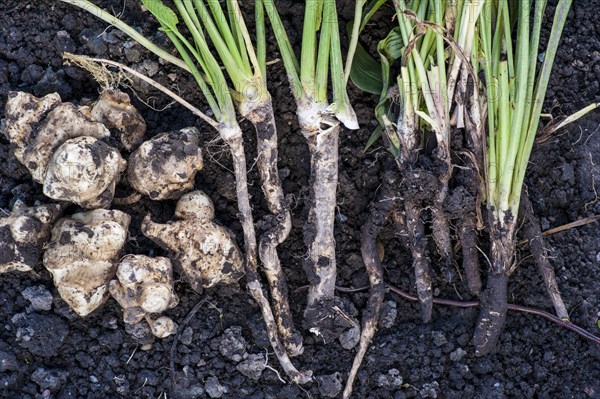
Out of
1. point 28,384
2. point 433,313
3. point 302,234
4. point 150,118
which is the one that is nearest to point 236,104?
point 150,118

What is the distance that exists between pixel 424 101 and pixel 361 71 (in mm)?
197

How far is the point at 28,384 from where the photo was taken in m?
1.66

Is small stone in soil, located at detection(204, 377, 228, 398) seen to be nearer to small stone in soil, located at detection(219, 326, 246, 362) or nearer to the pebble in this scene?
small stone in soil, located at detection(219, 326, 246, 362)

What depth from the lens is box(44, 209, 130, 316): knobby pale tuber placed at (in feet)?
5.08

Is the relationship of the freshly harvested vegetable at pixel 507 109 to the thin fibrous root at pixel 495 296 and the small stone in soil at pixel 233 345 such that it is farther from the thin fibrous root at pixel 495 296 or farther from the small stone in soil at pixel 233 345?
the small stone in soil at pixel 233 345

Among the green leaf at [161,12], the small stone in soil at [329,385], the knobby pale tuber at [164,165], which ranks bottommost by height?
the small stone in soil at [329,385]

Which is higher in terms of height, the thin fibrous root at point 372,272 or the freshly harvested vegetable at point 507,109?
the freshly harvested vegetable at point 507,109

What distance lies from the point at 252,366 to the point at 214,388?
108 mm

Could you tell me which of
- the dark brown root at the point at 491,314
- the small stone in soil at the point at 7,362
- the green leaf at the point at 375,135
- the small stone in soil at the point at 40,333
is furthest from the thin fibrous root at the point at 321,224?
the small stone in soil at the point at 7,362

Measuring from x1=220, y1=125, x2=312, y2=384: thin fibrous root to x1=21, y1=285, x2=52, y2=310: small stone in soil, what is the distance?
19.2 inches

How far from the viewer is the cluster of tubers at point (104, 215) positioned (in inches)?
60.8

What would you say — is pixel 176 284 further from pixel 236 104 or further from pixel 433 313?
pixel 433 313

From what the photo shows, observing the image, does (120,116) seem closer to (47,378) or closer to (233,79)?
(233,79)

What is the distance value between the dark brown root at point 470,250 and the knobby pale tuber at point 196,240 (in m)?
0.57
